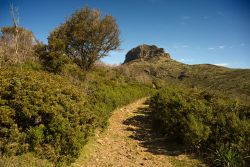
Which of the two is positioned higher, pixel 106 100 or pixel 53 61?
pixel 53 61

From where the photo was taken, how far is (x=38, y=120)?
7.26 m

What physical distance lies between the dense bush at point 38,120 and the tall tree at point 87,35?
15.1 metres

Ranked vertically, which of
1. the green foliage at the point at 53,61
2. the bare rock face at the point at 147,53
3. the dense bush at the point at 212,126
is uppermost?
the bare rock face at the point at 147,53

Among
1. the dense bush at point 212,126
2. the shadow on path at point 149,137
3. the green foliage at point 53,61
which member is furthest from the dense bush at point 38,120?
the green foliage at point 53,61

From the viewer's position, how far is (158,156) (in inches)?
393

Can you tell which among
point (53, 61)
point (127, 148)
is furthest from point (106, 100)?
point (127, 148)

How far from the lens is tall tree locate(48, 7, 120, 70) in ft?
75.0

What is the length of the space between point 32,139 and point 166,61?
8904 centimetres

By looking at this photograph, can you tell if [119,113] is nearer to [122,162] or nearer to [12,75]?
[122,162]

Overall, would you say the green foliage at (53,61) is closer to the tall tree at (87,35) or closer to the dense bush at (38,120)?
the tall tree at (87,35)

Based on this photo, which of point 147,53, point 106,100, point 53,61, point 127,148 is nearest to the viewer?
point 127,148

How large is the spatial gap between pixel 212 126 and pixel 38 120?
6811 mm

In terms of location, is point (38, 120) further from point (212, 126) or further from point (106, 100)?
point (106, 100)

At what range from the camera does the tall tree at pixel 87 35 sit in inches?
901
